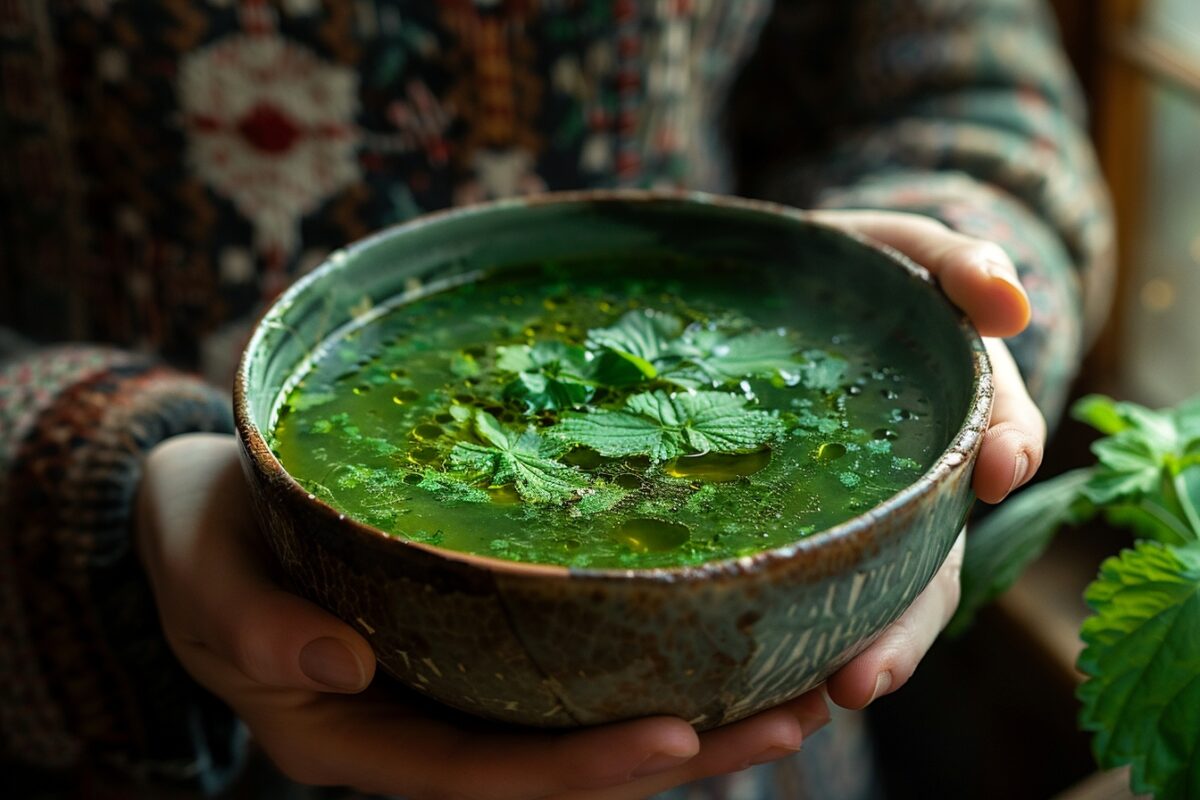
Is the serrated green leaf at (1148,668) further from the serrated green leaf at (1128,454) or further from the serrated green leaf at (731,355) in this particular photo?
the serrated green leaf at (731,355)

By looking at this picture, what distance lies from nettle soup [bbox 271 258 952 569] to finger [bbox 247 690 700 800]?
73 mm

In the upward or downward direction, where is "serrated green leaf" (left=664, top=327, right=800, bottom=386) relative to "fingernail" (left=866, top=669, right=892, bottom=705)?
upward

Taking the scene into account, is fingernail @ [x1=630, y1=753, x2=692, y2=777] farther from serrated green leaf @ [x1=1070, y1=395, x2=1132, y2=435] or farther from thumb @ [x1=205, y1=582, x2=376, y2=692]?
serrated green leaf @ [x1=1070, y1=395, x2=1132, y2=435]

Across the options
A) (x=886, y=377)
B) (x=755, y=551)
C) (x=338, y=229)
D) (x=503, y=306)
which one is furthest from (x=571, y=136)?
(x=755, y=551)

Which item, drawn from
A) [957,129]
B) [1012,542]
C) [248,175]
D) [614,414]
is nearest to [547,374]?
[614,414]

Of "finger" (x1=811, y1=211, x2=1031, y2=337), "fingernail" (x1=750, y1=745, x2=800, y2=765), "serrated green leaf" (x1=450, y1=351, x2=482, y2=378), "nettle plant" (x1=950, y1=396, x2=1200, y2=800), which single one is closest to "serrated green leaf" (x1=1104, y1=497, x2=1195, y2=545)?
"nettle plant" (x1=950, y1=396, x2=1200, y2=800)

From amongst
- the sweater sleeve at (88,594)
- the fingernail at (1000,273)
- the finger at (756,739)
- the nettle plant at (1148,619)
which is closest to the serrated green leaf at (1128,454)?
the nettle plant at (1148,619)

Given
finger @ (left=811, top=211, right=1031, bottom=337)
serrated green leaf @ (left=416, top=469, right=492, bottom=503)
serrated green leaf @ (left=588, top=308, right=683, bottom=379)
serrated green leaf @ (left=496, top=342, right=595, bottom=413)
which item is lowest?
serrated green leaf @ (left=588, top=308, right=683, bottom=379)

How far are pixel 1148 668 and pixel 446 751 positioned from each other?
317 mm

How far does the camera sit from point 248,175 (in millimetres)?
916

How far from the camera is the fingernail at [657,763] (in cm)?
43

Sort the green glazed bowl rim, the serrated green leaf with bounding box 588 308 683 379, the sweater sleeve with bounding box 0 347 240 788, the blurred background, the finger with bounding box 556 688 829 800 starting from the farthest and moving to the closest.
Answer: the blurred background → the sweater sleeve with bounding box 0 347 240 788 → the serrated green leaf with bounding box 588 308 683 379 → the finger with bounding box 556 688 829 800 → the green glazed bowl rim

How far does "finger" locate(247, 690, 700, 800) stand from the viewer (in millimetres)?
435

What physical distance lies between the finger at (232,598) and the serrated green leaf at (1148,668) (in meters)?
0.33
